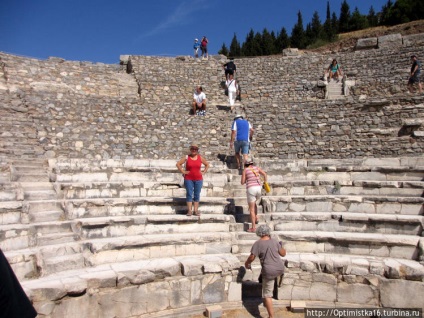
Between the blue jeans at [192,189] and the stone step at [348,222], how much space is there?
1527mm

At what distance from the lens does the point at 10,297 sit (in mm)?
2051

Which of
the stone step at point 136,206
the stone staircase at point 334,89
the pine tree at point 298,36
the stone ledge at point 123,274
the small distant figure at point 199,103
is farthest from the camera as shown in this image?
the pine tree at point 298,36

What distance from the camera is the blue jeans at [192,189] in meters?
6.96

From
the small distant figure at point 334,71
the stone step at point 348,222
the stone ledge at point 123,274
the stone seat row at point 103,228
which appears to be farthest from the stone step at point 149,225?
the small distant figure at point 334,71

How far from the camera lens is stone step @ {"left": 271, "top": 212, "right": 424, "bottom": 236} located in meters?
6.69

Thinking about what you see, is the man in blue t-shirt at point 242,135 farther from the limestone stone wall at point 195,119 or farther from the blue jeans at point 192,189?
the blue jeans at point 192,189

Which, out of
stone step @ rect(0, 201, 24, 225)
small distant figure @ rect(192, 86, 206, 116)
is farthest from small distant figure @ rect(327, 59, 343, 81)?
stone step @ rect(0, 201, 24, 225)

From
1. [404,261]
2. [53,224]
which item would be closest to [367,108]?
[404,261]

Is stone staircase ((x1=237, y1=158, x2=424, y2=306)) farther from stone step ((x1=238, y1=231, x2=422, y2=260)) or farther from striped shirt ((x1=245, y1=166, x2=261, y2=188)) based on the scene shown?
striped shirt ((x1=245, y1=166, x2=261, y2=188))

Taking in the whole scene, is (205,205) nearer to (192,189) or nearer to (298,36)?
(192,189)

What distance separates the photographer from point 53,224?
5980 millimetres

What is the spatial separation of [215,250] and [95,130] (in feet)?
21.2

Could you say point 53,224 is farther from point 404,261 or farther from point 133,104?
point 133,104

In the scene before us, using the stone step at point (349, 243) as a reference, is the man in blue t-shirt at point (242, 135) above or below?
above
